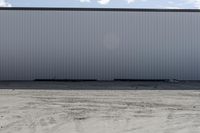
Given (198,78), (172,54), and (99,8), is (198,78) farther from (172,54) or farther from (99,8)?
(99,8)

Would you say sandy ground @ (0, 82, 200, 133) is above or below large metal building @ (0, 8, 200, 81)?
below

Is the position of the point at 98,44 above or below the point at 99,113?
above

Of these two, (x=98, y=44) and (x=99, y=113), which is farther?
(x=98, y=44)

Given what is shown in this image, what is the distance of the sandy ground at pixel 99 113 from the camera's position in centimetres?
1159

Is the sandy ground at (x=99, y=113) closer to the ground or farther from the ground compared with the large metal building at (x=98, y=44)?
closer to the ground

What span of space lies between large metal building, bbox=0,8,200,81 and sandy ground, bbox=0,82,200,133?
32.5 ft

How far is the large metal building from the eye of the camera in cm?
2941

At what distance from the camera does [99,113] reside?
1404 cm

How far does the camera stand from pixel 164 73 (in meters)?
29.8

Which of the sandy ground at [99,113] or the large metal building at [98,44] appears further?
the large metal building at [98,44]

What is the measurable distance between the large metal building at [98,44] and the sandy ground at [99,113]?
9.91 meters

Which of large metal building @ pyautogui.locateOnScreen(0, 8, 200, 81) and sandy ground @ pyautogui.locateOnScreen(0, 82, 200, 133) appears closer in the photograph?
sandy ground @ pyautogui.locateOnScreen(0, 82, 200, 133)

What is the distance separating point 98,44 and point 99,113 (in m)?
15.8

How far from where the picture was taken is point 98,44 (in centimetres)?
2961
